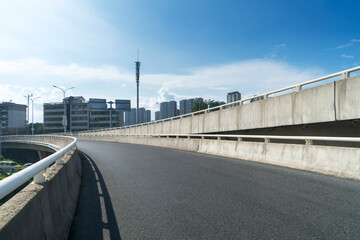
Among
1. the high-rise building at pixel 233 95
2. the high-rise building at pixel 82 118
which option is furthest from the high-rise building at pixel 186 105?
the high-rise building at pixel 233 95

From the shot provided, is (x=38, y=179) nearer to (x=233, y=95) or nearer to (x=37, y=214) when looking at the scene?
(x=37, y=214)

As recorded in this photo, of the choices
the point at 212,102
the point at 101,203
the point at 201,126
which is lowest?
the point at 101,203

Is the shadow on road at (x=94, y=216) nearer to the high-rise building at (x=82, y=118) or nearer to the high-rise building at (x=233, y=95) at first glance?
the high-rise building at (x=233, y=95)

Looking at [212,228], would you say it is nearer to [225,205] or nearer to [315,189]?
[225,205]

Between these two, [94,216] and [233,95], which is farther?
[233,95]

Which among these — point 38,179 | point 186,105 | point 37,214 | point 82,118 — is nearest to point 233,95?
point 186,105

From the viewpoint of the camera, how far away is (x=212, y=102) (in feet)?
448

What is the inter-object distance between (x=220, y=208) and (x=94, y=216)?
7.81ft

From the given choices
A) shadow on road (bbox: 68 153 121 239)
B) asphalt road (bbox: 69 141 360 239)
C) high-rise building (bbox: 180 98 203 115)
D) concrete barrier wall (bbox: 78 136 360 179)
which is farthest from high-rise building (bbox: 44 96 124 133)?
asphalt road (bbox: 69 141 360 239)

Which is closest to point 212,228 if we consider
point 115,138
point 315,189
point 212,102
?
point 315,189

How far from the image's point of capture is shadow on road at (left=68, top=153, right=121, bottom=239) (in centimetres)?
394

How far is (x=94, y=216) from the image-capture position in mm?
4793

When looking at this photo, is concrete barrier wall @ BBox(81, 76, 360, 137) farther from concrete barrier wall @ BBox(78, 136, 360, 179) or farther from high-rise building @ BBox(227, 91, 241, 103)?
high-rise building @ BBox(227, 91, 241, 103)

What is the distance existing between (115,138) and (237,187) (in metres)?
35.9
